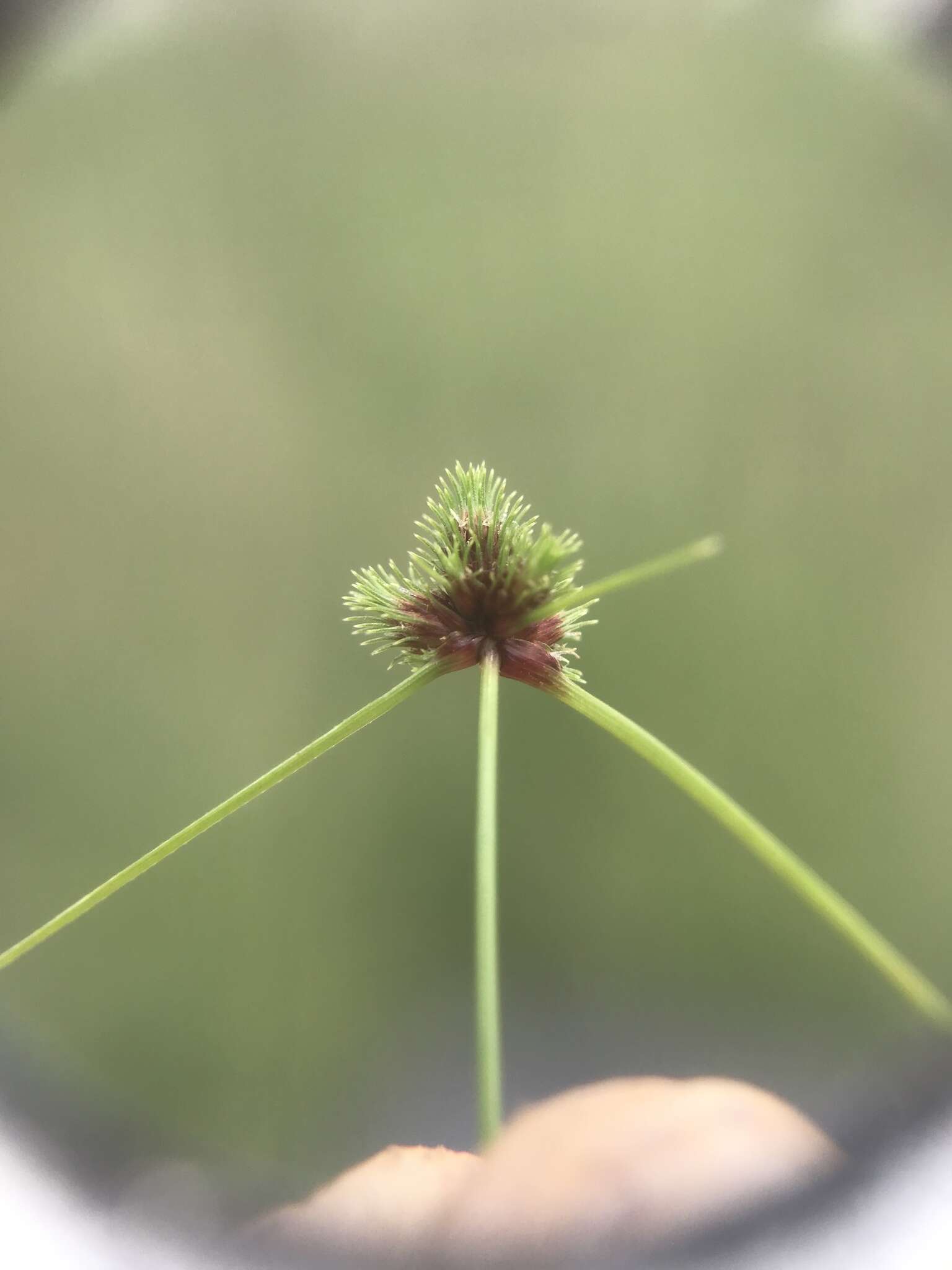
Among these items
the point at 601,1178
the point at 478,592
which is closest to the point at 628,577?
the point at 478,592

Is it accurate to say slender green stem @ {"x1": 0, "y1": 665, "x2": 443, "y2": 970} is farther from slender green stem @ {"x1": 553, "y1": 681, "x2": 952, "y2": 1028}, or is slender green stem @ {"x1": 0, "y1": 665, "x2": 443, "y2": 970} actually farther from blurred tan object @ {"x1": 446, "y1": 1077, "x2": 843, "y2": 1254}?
blurred tan object @ {"x1": 446, "y1": 1077, "x2": 843, "y2": 1254}

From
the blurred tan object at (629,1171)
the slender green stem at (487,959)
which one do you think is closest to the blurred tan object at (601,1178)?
the blurred tan object at (629,1171)

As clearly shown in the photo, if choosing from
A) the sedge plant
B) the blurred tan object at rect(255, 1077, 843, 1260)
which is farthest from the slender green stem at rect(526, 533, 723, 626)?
the blurred tan object at rect(255, 1077, 843, 1260)

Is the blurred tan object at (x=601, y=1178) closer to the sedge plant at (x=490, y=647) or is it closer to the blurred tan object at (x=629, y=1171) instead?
the blurred tan object at (x=629, y=1171)

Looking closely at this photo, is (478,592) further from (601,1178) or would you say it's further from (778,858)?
(601,1178)

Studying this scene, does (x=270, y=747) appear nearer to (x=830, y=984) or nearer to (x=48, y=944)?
(x=48, y=944)

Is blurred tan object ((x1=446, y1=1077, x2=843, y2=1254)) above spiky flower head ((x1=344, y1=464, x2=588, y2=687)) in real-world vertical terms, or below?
below
